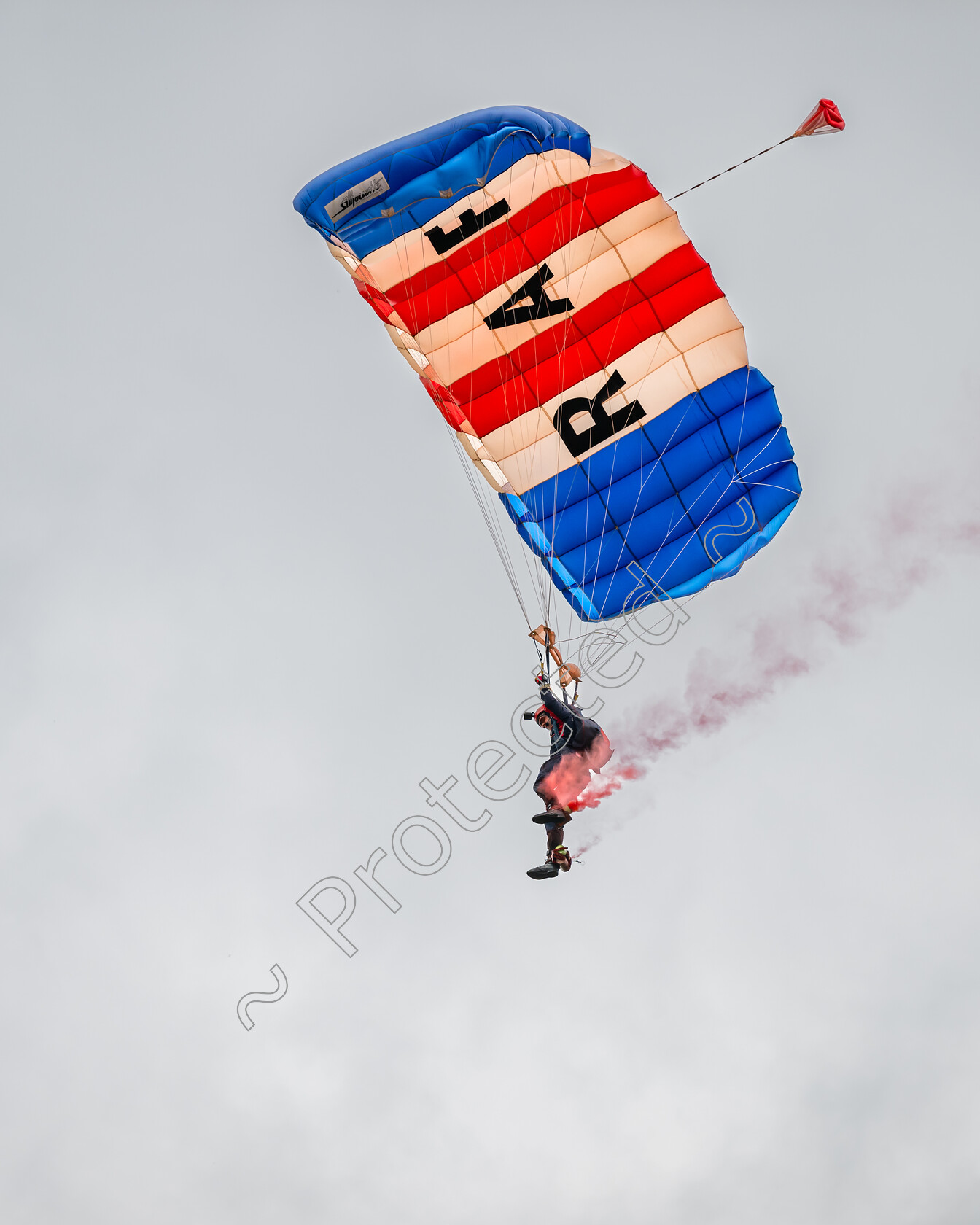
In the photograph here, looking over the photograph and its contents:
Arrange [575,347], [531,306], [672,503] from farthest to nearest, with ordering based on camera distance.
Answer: [672,503] < [575,347] < [531,306]

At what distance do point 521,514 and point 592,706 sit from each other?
2.78m

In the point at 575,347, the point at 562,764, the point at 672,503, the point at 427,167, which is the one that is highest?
the point at 427,167

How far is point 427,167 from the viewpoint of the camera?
1170cm

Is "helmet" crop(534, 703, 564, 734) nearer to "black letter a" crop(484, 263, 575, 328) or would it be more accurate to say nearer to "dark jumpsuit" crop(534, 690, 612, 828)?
"dark jumpsuit" crop(534, 690, 612, 828)

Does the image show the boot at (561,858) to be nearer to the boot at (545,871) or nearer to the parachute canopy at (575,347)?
the boot at (545,871)

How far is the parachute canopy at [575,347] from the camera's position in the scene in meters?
12.0

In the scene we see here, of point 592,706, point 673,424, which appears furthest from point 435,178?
point 592,706

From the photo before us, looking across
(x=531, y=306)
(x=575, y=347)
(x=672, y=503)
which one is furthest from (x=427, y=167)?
(x=672, y=503)

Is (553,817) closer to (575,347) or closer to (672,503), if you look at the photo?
(672,503)

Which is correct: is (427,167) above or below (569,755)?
above

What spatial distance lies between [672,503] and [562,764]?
3562 mm

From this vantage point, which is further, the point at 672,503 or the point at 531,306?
the point at 672,503

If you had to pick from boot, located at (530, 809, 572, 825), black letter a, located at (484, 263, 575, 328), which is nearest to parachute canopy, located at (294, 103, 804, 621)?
black letter a, located at (484, 263, 575, 328)

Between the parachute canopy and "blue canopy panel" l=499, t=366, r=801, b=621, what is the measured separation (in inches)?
0.7
